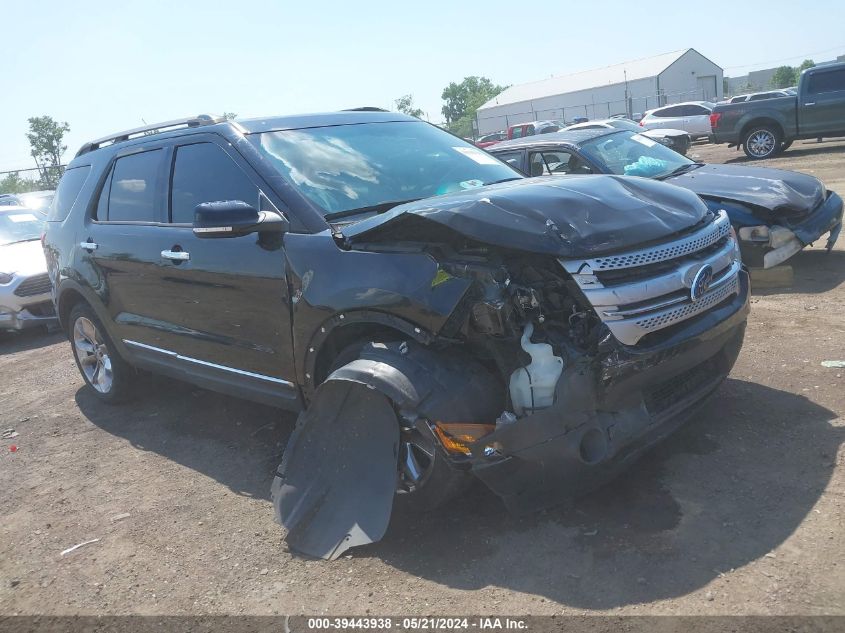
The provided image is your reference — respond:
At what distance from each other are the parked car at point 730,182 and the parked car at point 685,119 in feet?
72.0

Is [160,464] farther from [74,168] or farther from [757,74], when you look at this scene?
[757,74]

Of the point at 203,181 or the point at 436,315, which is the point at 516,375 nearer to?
the point at 436,315

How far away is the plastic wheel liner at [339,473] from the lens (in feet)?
10.5

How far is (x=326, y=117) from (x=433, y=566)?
9.41 ft

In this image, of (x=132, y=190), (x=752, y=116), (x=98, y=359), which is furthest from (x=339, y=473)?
(x=752, y=116)

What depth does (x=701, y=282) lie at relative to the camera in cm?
328

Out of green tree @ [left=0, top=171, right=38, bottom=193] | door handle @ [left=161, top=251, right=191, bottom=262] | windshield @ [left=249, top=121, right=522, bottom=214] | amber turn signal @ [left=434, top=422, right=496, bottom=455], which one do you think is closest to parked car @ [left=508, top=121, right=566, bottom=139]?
green tree @ [left=0, top=171, right=38, bottom=193]

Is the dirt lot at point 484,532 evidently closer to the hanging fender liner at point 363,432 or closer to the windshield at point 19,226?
the hanging fender liner at point 363,432

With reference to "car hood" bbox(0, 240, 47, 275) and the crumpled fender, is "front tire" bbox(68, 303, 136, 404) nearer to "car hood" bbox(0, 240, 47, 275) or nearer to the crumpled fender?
the crumpled fender

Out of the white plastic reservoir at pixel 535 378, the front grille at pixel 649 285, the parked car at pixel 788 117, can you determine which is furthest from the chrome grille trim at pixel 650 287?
the parked car at pixel 788 117

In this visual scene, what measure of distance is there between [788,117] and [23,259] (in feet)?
55.4

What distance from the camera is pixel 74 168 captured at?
19.7 ft

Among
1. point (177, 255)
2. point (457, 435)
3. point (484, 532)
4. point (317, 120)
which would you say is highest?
point (317, 120)

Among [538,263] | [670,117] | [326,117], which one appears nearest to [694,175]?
[326,117]
